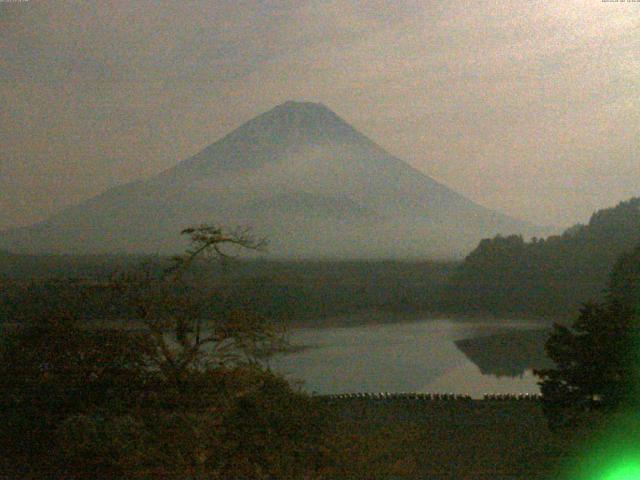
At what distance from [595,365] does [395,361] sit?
10387mm

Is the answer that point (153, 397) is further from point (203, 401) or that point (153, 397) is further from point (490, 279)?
point (490, 279)

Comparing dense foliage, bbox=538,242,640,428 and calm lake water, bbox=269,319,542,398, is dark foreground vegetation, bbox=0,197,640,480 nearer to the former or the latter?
dense foliage, bbox=538,242,640,428

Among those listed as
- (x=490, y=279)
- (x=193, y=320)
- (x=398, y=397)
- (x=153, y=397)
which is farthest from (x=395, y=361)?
(x=153, y=397)

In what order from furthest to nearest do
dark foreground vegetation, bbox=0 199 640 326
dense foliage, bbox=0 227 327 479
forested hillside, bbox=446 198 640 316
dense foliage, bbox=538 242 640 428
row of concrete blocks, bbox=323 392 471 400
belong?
forested hillside, bbox=446 198 640 316
dark foreground vegetation, bbox=0 199 640 326
row of concrete blocks, bbox=323 392 471 400
dense foliage, bbox=538 242 640 428
dense foliage, bbox=0 227 327 479

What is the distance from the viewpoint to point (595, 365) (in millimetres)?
6848

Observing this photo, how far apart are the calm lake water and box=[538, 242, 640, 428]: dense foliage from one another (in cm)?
441

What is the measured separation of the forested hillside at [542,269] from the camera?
23094mm

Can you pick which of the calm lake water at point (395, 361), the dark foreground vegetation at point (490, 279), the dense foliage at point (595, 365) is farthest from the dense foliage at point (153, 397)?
the dark foreground vegetation at point (490, 279)

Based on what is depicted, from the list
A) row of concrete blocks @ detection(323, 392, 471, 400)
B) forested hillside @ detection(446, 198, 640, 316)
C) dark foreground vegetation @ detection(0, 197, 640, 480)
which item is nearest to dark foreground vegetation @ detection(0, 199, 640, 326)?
forested hillside @ detection(446, 198, 640, 316)

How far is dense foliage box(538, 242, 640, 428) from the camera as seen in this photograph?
6.63 meters

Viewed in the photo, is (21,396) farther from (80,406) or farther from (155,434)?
(155,434)

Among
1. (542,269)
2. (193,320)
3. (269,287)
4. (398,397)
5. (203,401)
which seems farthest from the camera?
(542,269)

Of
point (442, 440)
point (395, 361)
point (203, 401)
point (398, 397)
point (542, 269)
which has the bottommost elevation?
point (395, 361)

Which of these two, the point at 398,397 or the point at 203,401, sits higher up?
the point at 203,401
